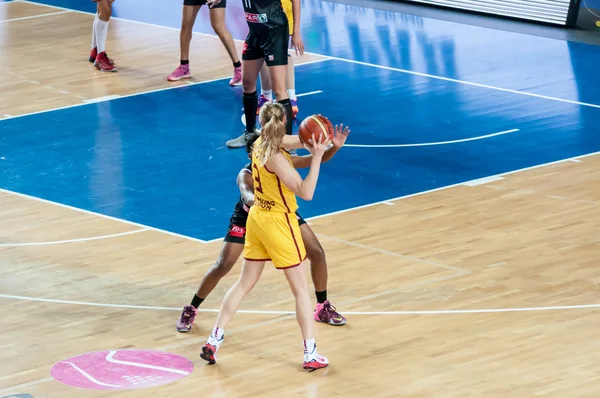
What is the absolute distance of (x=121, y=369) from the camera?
28.3 ft

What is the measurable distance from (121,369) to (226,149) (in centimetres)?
589

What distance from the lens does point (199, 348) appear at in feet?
29.6

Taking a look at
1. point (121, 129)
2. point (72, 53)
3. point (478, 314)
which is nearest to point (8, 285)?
point (478, 314)

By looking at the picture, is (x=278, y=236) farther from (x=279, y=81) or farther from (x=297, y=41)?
(x=297, y=41)

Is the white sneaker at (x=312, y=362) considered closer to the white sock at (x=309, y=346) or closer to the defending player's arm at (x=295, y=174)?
the white sock at (x=309, y=346)

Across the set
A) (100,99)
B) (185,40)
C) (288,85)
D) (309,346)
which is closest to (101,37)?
(185,40)

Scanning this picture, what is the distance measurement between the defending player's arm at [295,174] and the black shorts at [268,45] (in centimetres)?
530

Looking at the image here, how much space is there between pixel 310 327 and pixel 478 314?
4.95ft

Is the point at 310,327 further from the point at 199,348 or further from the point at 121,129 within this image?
the point at 121,129

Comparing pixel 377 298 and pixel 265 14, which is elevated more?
pixel 265 14

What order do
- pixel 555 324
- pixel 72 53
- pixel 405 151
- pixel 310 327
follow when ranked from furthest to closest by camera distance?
pixel 72 53, pixel 405 151, pixel 555 324, pixel 310 327

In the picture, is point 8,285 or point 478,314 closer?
point 478,314

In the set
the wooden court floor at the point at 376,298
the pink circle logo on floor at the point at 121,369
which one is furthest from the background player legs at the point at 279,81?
the pink circle logo on floor at the point at 121,369

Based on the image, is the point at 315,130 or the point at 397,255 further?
the point at 397,255
